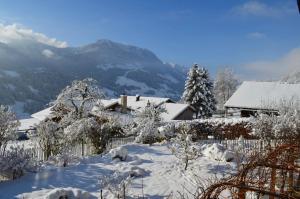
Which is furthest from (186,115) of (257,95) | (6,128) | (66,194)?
(66,194)

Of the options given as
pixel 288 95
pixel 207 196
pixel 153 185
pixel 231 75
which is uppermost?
pixel 231 75

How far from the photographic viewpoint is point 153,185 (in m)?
12.9

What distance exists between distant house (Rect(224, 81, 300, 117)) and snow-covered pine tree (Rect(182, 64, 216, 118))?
9.94 metres

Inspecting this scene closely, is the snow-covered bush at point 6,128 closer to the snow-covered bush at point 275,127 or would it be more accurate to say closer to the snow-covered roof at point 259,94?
the snow-covered bush at point 275,127

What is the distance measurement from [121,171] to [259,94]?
125 ft

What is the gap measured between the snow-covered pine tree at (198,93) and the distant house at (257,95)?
994cm

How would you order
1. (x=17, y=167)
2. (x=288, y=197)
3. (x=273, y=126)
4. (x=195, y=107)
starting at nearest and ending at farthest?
(x=288, y=197), (x=17, y=167), (x=273, y=126), (x=195, y=107)

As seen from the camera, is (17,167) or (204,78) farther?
(204,78)

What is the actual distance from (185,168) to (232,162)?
226 centimetres

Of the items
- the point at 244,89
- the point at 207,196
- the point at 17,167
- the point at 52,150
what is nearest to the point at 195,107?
the point at 244,89

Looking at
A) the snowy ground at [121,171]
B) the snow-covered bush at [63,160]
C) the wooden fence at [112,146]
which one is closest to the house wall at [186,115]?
the wooden fence at [112,146]

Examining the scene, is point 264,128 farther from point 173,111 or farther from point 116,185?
point 173,111

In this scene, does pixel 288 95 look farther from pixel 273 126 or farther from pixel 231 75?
pixel 231 75

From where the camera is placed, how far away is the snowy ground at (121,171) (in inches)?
486
